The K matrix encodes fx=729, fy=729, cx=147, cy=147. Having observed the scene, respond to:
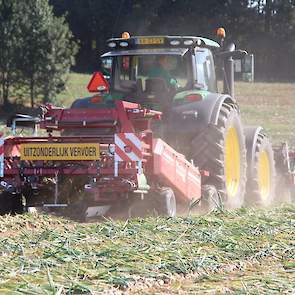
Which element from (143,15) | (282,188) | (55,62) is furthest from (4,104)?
(282,188)

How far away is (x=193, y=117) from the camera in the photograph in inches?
363

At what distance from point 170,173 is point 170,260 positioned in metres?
2.94

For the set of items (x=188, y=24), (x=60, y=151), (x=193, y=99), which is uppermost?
(x=188, y=24)

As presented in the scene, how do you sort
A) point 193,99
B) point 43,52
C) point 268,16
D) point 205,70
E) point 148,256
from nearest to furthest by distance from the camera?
point 148,256
point 193,99
point 205,70
point 43,52
point 268,16

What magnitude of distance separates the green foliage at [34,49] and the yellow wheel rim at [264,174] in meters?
22.5

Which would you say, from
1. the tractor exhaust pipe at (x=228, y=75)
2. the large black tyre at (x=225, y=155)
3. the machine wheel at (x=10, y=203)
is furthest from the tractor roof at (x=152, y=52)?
the machine wheel at (x=10, y=203)

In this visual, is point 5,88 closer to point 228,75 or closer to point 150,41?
point 228,75

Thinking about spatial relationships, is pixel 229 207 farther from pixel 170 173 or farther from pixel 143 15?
pixel 143 15

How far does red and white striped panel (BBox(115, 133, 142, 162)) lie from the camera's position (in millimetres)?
7801

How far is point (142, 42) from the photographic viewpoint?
10.1 metres

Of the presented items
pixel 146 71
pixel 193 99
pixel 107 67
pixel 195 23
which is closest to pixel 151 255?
pixel 193 99

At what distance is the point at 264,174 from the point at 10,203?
481 cm

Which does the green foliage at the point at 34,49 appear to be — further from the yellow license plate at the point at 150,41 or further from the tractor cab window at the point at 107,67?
the yellow license plate at the point at 150,41

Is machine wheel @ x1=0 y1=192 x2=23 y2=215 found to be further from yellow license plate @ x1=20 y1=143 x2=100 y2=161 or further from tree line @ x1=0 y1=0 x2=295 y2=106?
tree line @ x1=0 y1=0 x2=295 y2=106
